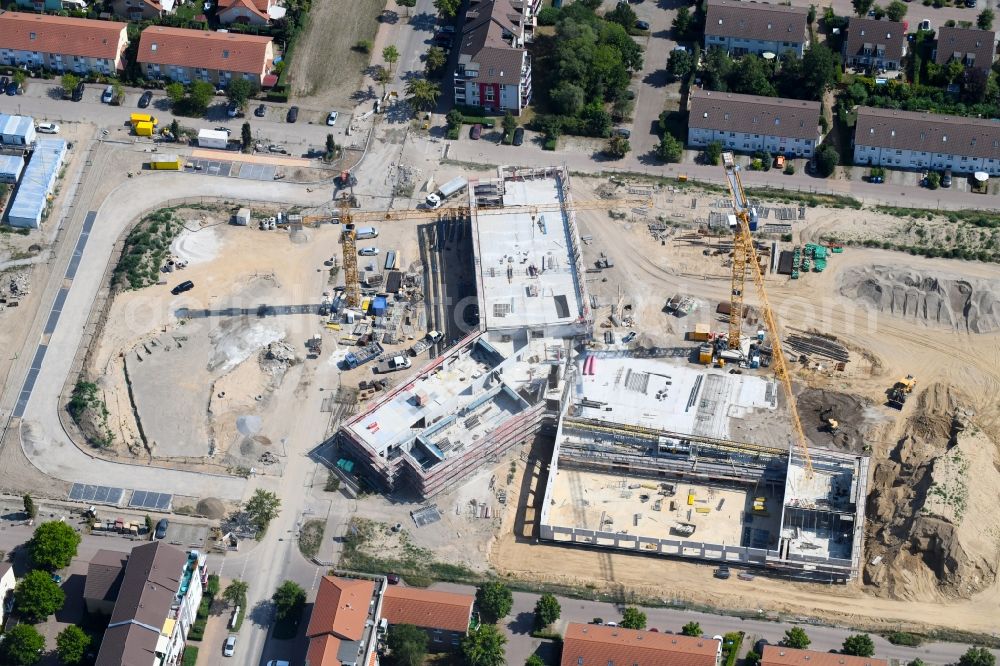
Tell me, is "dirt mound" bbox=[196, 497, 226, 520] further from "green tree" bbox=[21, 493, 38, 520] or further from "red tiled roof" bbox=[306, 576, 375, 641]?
"green tree" bbox=[21, 493, 38, 520]

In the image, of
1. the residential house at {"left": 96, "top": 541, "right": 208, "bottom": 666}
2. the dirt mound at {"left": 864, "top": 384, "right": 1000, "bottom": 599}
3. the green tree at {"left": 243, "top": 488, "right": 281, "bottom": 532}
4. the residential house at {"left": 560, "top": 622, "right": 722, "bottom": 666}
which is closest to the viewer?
the residential house at {"left": 96, "top": 541, "right": 208, "bottom": 666}

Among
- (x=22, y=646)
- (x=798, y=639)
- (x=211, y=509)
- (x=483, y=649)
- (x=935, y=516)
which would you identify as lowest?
(x=22, y=646)

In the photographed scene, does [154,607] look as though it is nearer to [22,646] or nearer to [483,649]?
[22,646]

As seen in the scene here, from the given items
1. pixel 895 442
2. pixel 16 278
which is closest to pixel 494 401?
pixel 895 442

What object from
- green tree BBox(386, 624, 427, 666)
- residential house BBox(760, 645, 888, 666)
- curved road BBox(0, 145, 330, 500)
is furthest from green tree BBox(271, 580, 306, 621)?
residential house BBox(760, 645, 888, 666)

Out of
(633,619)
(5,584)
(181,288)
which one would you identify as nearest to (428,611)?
(633,619)

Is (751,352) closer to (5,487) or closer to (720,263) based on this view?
(720,263)
